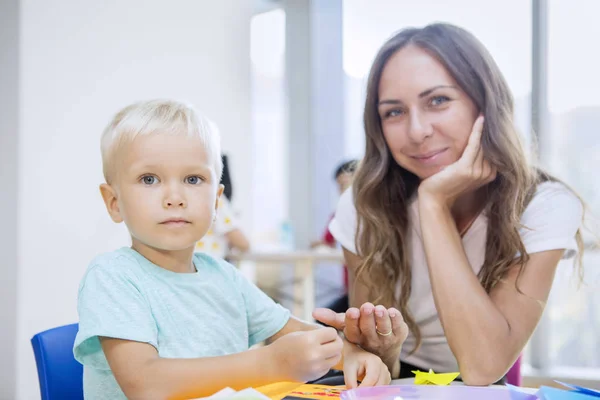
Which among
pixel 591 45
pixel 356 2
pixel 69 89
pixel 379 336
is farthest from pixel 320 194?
pixel 379 336

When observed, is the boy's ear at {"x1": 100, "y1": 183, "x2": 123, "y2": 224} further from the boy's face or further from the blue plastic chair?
the blue plastic chair

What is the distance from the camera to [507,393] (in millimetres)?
775

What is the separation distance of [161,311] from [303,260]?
115 inches

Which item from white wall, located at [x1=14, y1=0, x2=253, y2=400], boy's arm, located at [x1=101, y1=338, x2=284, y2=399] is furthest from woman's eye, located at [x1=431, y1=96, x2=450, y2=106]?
white wall, located at [x1=14, y1=0, x2=253, y2=400]

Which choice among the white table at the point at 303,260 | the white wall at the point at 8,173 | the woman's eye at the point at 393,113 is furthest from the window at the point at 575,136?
the white wall at the point at 8,173

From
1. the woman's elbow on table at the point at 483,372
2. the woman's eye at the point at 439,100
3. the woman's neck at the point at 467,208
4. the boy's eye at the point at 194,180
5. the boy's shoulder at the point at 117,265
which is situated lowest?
the woman's elbow on table at the point at 483,372

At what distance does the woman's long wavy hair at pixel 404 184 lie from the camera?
4.42 feet

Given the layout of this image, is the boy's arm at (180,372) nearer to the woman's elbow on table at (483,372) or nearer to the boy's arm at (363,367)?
the boy's arm at (363,367)

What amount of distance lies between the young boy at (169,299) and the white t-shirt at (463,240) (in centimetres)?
48

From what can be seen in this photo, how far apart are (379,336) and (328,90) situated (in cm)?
420

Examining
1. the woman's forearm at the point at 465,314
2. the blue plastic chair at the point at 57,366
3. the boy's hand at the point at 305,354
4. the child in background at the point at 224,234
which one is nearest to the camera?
the boy's hand at the point at 305,354

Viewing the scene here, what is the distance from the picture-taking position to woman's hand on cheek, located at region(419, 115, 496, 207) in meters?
1.34

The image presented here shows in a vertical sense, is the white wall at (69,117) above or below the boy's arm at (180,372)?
above

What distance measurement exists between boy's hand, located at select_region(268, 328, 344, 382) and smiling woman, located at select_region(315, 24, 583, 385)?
1.50 feet
